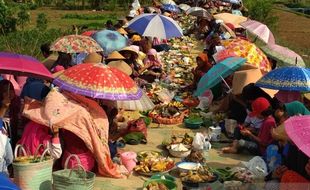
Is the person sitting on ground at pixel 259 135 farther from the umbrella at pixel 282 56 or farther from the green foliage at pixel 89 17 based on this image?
the green foliage at pixel 89 17

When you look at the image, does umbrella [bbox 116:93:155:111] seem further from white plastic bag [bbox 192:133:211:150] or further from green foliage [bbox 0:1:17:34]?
green foliage [bbox 0:1:17:34]

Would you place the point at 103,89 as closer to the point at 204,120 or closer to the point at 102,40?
the point at 204,120

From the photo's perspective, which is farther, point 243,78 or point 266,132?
point 243,78

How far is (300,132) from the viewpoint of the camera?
4203 mm

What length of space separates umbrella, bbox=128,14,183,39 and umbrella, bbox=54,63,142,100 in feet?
14.1

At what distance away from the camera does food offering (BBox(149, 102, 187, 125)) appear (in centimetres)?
788

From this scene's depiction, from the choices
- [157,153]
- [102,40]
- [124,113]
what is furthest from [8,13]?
[157,153]

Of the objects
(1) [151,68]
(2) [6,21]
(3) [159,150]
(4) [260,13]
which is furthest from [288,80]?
(4) [260,13]

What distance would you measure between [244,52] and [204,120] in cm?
148

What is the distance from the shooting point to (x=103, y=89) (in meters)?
5.24

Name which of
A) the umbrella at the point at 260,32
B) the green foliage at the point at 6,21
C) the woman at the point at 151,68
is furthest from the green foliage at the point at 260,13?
the woman at the point at 151,68

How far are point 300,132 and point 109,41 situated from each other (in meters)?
5.95

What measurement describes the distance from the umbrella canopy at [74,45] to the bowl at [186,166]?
8.86ft

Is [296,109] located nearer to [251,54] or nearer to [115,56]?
[251,54]
